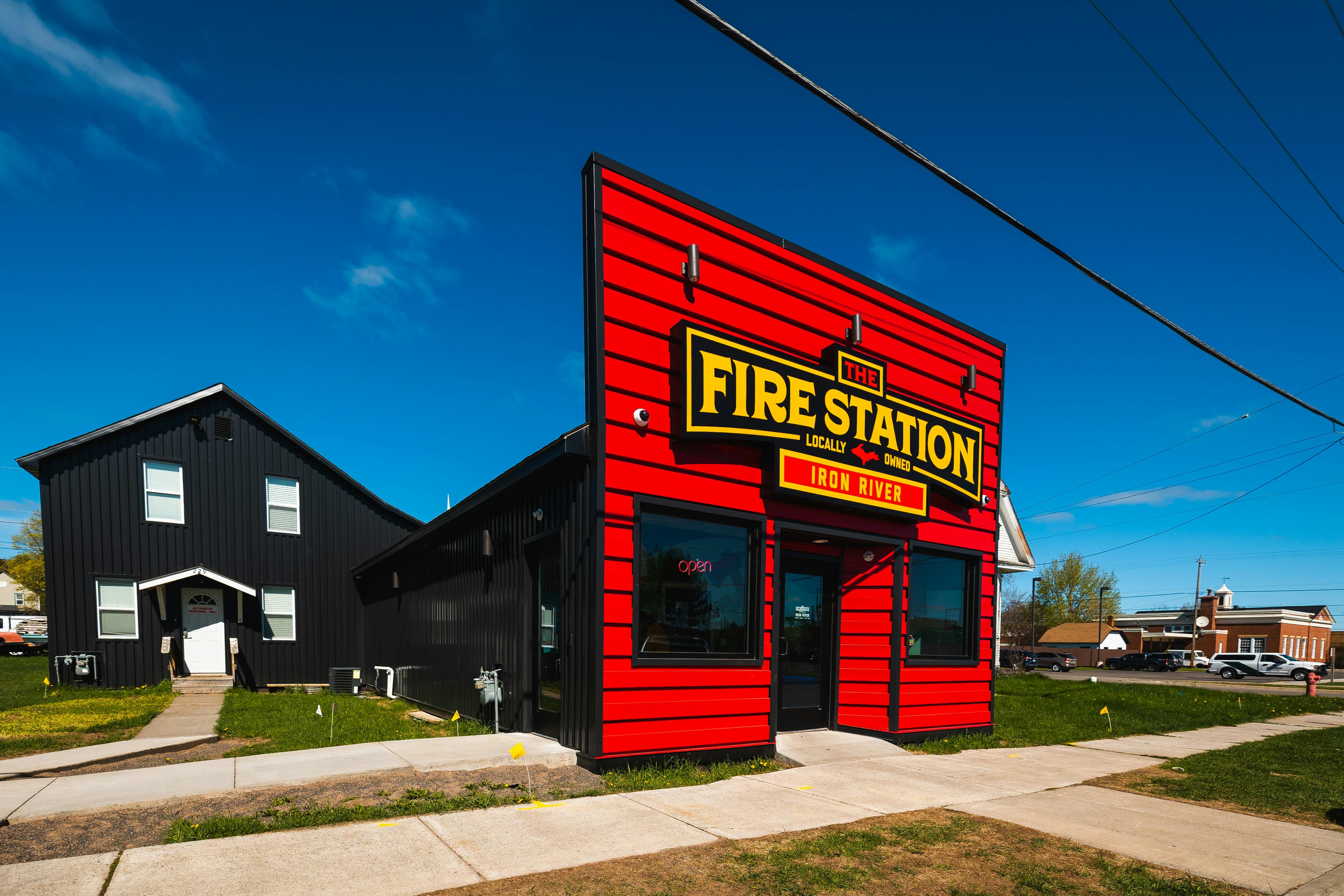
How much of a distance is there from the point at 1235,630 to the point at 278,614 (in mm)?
73990

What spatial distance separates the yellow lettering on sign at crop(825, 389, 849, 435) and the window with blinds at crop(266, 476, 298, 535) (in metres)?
16.2

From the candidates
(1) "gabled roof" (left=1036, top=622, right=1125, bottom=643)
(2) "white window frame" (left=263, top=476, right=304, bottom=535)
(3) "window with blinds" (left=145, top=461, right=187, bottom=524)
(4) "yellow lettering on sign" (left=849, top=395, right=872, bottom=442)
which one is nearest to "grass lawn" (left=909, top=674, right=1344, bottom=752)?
(4) "yellow lettering on sign" (left=849, top=395, right=872, bottom=442)

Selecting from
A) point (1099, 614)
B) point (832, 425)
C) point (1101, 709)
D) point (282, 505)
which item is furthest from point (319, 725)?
point (1099, 614)

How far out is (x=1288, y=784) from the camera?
832cm

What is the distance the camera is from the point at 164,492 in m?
18.6

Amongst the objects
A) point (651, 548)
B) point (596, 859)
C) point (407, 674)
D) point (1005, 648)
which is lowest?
point (1005, 648)

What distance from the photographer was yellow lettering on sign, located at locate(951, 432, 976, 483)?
36.3ft

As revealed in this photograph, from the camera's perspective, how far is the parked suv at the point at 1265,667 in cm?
3938

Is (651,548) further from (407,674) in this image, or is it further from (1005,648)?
(1005,648)

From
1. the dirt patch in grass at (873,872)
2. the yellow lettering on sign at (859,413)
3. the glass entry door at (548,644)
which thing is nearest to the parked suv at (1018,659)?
the yellow lettering on sign at (859,413)

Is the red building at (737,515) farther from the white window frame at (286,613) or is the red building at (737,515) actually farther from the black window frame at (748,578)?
the white window frame at (286,613)

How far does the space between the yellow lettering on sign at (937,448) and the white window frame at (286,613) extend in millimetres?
16704

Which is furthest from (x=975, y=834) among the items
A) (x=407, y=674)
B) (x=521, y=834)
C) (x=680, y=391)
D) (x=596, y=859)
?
(x=407, y=674)

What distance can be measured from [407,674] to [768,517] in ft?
34.2
